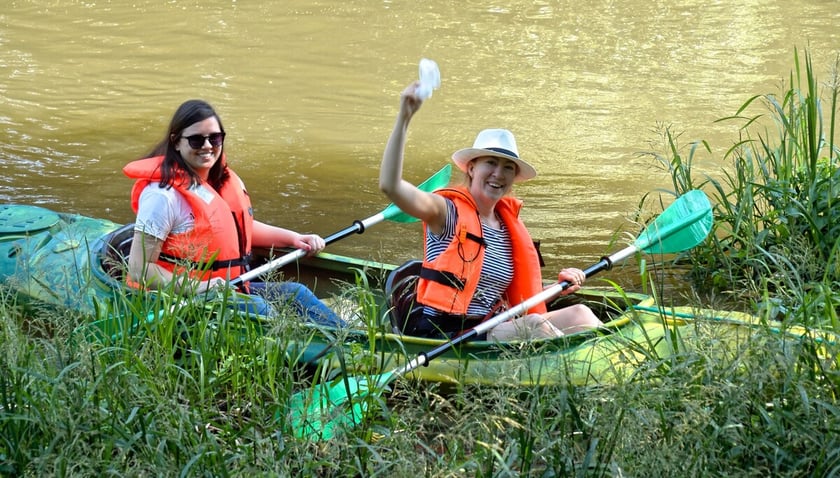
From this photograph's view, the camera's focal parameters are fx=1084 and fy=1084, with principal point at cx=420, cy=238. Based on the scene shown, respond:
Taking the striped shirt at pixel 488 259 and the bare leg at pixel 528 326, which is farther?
the striped shirt at pixel 488 259

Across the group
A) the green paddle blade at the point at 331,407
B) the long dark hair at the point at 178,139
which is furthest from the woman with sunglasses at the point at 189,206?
Answer: the green paddle blade at the point at 331,407

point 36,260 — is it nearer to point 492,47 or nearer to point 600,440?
point 600,440

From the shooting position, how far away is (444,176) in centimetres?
505

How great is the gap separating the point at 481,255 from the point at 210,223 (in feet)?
3.52

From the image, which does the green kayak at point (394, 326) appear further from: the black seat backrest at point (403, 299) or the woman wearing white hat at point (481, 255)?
the woman wearing white hat at point (481, 255)

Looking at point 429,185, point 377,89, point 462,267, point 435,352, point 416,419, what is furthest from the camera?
point 377,89

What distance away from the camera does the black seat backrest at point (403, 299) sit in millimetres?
4031

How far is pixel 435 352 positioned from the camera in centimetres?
351

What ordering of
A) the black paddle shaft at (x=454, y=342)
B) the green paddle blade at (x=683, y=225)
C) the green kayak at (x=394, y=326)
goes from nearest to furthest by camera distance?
the green kayak at (x=394, y=326) → the black paddle shaft at (x=454, y=342) → the green paddle blade at (x=683, y=225)

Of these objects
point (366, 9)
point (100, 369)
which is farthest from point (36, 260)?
point (366, 9)

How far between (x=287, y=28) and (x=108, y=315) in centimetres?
775

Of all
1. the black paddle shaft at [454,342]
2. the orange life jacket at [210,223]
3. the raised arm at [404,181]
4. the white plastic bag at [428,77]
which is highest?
the white plastic bag at [428,77]

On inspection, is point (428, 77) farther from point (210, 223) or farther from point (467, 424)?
point (210, 223)

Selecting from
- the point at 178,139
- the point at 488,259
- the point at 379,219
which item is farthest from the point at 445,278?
the point at 178,139
